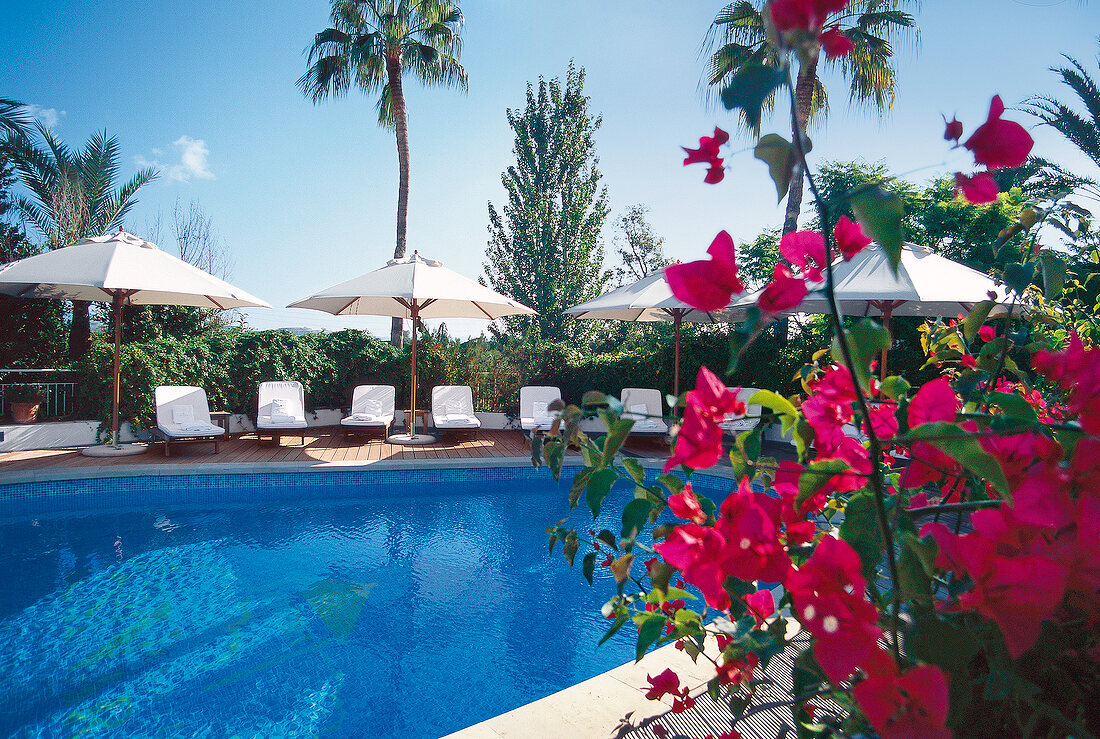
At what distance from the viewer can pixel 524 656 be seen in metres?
3.94

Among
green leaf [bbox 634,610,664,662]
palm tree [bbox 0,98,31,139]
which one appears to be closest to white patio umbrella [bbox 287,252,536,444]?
palm tree [bbox 0,98,31,139]

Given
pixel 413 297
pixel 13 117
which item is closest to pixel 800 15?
pixel 413 297

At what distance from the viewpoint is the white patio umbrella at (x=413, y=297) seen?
873cm

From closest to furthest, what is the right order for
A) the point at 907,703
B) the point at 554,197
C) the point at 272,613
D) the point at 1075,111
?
the point at 907,703
the point at 272,613
the point at 1075,111
the point at 554,197

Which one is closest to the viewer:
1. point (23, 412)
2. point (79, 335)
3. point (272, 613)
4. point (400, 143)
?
point (272, 613)

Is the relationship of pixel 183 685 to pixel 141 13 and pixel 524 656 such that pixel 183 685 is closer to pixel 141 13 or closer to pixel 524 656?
pixel 524 656

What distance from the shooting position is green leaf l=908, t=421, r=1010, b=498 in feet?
1.51

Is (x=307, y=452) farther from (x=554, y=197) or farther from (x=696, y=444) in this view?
(x=554, y=197)

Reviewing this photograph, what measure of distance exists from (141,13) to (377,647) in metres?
17.2

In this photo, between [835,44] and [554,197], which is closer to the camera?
[835,44]

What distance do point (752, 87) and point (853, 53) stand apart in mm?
14054

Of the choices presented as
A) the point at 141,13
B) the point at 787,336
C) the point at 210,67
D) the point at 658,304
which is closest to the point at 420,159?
the point at 210,67

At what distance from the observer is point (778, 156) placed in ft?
1.87

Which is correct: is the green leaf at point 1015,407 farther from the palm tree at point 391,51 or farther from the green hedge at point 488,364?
the palm tree at point 391,51
